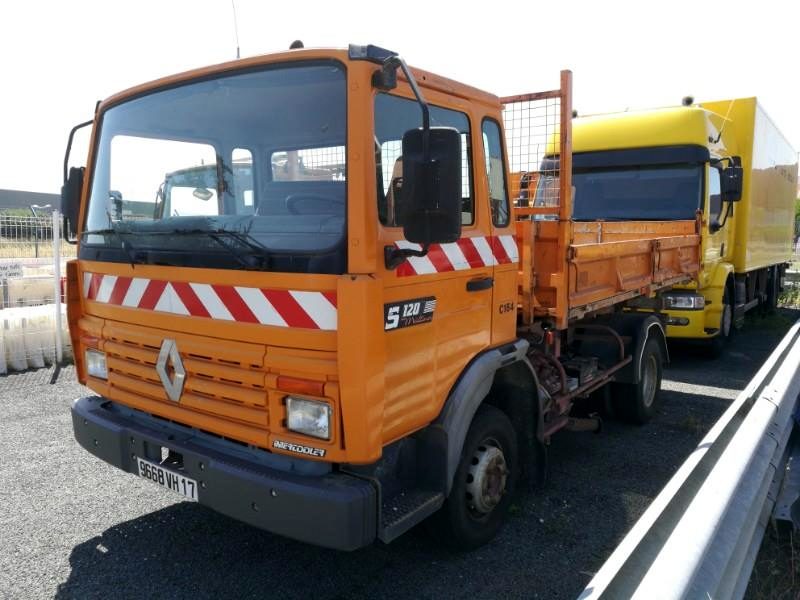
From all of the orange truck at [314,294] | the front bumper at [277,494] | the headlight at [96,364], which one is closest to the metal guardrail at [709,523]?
the front bumper at [277,494]

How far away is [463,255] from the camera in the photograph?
125 inches

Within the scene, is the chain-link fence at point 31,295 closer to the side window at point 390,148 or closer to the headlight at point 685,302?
the side window at point 390,148

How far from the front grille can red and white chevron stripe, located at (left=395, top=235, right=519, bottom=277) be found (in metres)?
0.79

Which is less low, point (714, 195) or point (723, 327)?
point (714, 195)

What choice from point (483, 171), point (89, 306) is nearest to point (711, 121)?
point (483, 171)

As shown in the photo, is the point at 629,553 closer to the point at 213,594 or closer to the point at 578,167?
the point at 213,594

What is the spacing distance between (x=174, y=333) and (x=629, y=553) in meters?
2.25

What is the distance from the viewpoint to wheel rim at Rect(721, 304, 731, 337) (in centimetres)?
880

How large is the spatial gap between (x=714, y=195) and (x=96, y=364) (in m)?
7.20

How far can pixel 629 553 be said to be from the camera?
1.81 meters

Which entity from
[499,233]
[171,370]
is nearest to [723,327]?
[499,233]

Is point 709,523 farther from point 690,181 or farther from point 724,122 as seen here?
point 724,122

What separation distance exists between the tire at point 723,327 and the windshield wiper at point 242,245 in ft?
24.4

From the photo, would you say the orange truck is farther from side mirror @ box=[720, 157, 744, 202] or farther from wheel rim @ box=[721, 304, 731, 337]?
wheel rim @ box=[721, 304, 731, 337]
